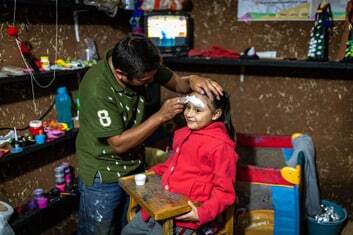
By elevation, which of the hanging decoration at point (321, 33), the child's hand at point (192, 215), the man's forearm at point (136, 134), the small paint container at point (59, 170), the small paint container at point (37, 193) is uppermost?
the hanging decoration at point (321, 33)

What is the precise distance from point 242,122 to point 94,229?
59.5 inches

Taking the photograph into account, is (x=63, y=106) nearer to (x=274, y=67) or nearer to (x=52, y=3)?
(x=52, y=3)

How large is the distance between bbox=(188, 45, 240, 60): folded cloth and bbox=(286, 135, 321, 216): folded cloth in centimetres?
75

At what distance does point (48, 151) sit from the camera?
2.30 metres

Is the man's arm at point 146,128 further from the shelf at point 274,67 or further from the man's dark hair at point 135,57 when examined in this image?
the shelf at point 274,67

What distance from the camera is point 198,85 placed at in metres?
1.72

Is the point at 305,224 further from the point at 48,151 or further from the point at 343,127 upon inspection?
the point at 48,151

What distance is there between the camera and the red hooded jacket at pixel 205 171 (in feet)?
4.98

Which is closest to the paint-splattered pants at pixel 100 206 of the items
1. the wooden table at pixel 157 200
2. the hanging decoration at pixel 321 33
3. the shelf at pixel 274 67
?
the wooden table at pixel 157 200

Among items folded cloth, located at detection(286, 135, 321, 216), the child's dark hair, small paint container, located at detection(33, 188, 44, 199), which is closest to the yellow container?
folded cloth, located at detection(286, 135, 321, 216)

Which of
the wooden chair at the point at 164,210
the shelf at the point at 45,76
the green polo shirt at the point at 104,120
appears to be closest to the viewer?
the wooden chair at the point at 164,210

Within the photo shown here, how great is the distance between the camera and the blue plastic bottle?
2287mm

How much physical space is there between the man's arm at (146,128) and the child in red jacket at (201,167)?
0.22 ft

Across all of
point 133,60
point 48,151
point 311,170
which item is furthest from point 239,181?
point 48,151
